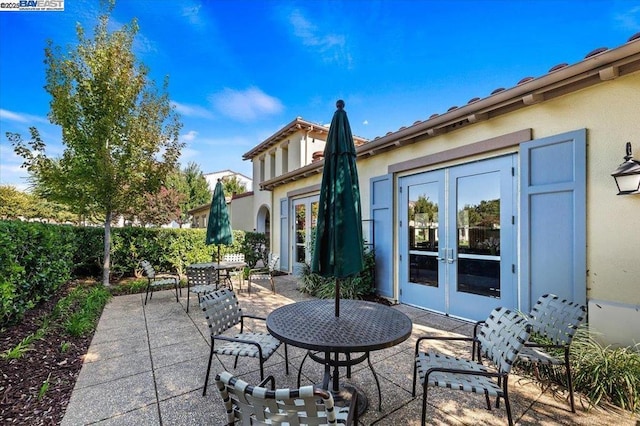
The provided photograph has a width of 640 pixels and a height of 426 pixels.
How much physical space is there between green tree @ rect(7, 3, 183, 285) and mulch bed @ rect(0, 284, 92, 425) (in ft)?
13.0

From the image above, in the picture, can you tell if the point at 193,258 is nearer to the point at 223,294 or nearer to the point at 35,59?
the point at 35,59

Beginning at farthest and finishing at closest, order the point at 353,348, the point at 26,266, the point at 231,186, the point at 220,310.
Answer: the point at 231,186
the point at 26,266
the point at 220,310
the point at 353,348

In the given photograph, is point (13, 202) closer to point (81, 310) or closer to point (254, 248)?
point (254, 248)

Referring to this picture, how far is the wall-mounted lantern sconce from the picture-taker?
9.57 feet

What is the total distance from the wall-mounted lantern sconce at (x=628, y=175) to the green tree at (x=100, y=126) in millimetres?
9313

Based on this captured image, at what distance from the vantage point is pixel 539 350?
9.86 ft

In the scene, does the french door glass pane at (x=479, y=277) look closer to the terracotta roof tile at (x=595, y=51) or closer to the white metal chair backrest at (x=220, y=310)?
the terracotta roof tile at (x=595, y=51)

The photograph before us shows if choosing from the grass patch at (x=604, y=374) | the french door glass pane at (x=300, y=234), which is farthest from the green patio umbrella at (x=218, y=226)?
the grass patch at (x=604, y=374)

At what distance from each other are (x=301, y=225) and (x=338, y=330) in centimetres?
727

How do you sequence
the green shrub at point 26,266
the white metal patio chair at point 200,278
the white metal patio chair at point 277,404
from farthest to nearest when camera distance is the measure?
the white metal patio chair at point 200,278 < the green shrub at point 26,266 < the white metal patio chair at point 277,404

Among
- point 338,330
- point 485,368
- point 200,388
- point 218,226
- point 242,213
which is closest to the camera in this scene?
point 338,330

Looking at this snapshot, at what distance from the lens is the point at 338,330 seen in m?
2.26

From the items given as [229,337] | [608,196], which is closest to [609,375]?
[608,196]

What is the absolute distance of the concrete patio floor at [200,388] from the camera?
2330 millimetres
